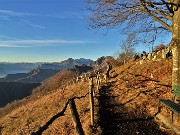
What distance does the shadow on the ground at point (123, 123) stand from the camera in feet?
38.9

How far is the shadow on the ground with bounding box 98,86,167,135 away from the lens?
11859 mm

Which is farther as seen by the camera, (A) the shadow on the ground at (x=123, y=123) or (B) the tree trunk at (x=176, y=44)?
(B) the tree trunk at (x=176, y=44)

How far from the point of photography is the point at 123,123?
13.0 m

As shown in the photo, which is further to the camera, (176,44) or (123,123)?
(176,44)

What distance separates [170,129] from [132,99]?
563cm

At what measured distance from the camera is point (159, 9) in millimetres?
14016

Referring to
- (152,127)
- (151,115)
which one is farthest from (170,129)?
(151,115)

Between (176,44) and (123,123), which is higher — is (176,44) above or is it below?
above

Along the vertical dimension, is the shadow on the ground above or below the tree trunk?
below

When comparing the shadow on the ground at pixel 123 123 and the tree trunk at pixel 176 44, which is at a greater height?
the tree trunk at pixel 176 44

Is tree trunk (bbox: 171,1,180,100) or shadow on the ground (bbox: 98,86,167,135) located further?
tree trunk (bbox: 171,1,180,100)

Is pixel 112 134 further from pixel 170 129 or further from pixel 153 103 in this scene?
pixel 153 103

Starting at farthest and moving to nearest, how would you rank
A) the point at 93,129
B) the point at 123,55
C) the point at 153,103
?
the point at 123,55
the point at 153,103
the point at 93,129

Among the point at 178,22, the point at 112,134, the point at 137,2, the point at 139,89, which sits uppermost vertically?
the point at 137,2
